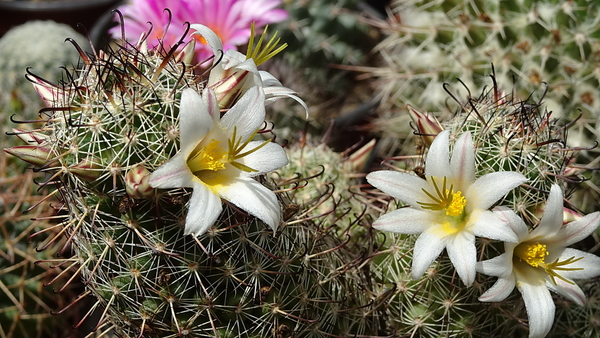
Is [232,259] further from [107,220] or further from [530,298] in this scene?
[530,298]

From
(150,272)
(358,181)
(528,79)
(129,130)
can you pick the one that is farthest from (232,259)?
(528,79)

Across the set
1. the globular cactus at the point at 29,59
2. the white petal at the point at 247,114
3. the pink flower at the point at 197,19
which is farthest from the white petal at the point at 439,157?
the globular cactus at the point at 29,59

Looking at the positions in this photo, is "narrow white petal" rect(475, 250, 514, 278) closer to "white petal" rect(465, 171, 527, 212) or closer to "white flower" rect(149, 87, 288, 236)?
"white petal" rect(465, 171, 527, 212)

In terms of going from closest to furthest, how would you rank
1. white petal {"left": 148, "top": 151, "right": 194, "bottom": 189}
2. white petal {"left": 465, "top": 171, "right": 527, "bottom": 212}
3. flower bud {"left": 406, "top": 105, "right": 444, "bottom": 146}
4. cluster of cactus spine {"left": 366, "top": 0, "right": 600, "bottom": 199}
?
white petal {"left": 148, "top": 151, "right": 194, "bottom": 189}, white petal {"left": 465, "top": 171, "right": 527, "bottom": 212}, flower bud {"left": 406, "top": 105, "right": 444, "bottom": 146}, cluster of cactus spine {"left": 366, "top": 0, "right": 600, "bottom": 199}

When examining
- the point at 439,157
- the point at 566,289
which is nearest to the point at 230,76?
the point at 439,157

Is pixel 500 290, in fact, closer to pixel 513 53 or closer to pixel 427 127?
pixel 427 127

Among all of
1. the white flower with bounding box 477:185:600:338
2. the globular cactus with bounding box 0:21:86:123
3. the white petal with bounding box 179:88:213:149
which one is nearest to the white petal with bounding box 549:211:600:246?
the white flower with bounding box 477:185:600:338
